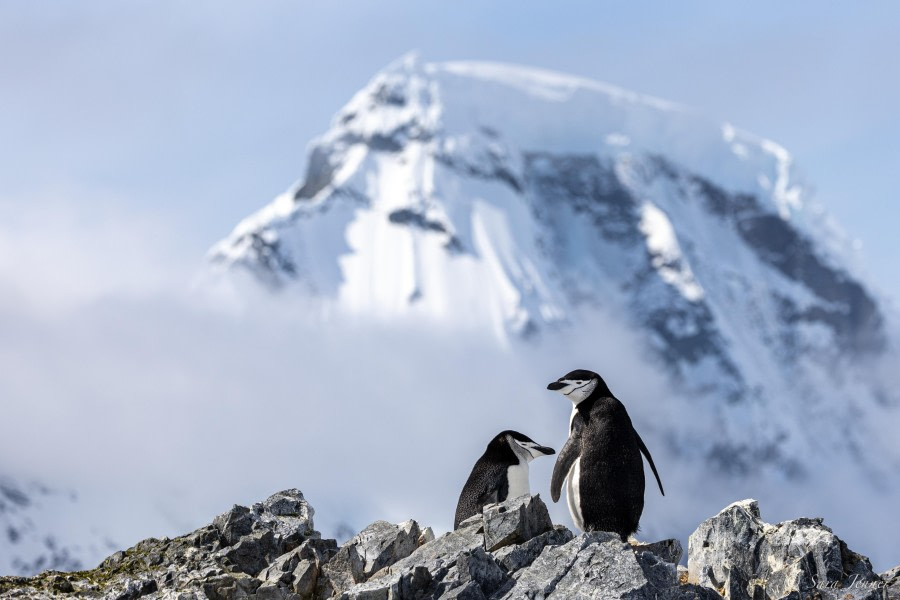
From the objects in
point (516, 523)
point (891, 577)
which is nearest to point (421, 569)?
point (516, 523)

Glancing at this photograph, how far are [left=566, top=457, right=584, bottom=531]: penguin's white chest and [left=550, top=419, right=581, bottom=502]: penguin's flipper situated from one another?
130 mm

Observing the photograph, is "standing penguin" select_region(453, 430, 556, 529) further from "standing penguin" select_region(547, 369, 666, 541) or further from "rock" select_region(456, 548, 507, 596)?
"rock" select_region(456, 548, 507, 596)

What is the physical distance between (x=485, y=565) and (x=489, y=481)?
646 centimetres

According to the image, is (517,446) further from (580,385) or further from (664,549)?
(664,549)

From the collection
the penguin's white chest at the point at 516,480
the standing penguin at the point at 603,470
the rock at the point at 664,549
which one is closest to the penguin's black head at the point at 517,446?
the penguin's white chest at the point at 516,480

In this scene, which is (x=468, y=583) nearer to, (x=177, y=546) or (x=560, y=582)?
(x=560, y=582)

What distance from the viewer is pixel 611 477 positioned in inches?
820

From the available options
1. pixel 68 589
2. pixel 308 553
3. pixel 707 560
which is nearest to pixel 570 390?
pixel 707 560

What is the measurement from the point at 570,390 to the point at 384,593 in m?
6.48

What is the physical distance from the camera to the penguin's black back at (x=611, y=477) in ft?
68.3

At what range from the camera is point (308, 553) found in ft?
63.4

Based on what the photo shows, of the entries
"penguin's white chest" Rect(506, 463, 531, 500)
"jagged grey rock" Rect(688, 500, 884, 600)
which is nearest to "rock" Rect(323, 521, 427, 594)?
"penguin's white chest" Rect(506, 463, 531, 500)

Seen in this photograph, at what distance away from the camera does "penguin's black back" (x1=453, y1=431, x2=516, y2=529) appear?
76.8ft

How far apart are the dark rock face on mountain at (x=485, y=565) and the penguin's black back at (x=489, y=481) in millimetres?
3457
